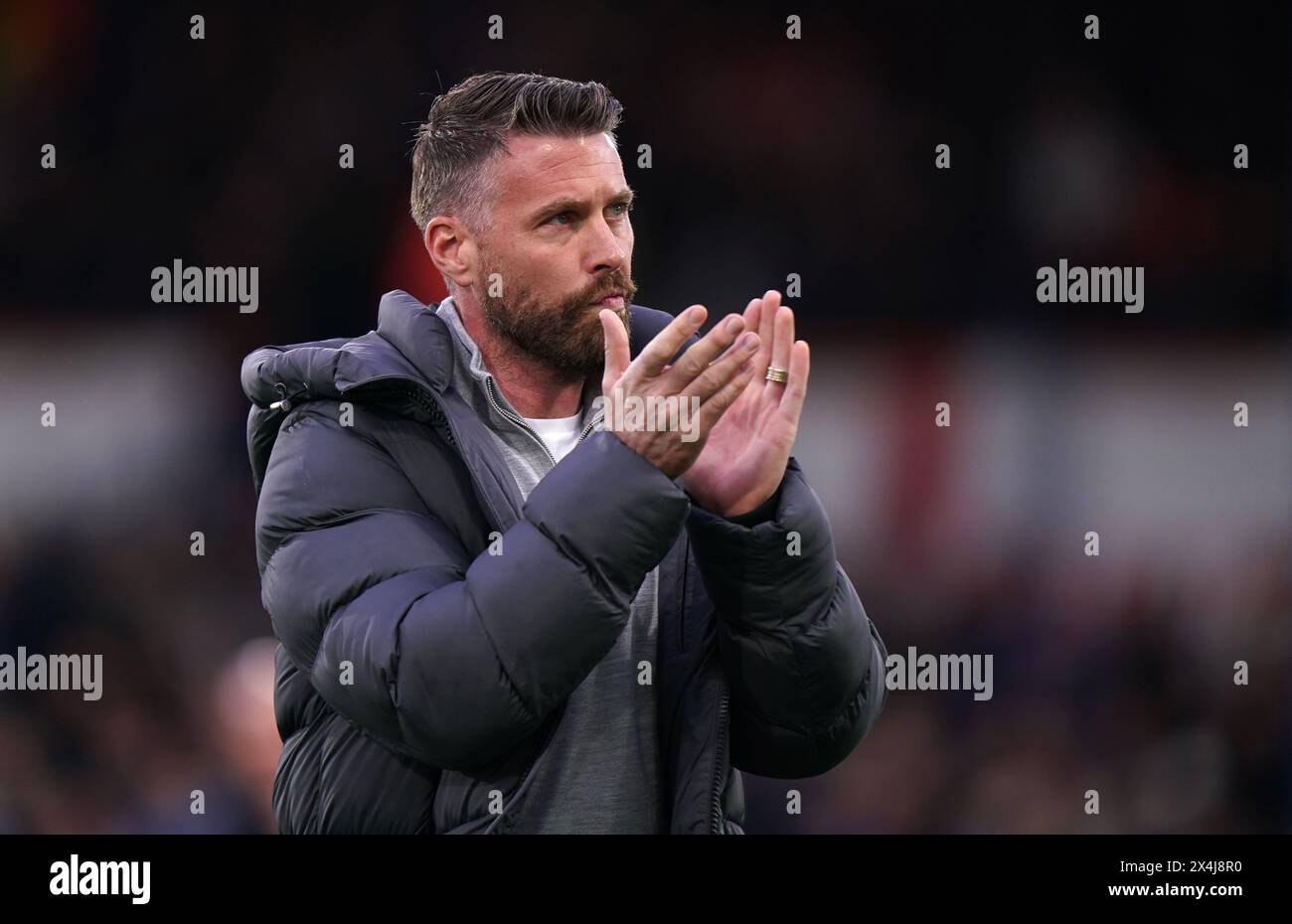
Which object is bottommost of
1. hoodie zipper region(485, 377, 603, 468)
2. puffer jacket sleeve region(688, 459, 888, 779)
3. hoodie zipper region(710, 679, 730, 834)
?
hoodie zipper region(710, 679, 730, 834)

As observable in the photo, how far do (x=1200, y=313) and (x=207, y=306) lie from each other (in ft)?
8.16

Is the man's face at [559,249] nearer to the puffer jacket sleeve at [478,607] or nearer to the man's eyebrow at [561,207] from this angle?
the man's eyebrow at [561,207]

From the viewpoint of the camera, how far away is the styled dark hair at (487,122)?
1.91 meters

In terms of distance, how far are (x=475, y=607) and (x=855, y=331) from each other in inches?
97.4

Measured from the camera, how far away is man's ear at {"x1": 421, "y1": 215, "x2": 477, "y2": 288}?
1954 mm

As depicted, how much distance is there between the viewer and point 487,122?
6.33ft

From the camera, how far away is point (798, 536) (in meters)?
1.65

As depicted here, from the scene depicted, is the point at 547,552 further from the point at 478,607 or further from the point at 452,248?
the point at 452,248

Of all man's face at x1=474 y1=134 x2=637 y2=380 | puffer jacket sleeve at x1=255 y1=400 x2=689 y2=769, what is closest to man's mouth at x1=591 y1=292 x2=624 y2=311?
man's face at x1=474 y1=134 x2=637 y2=380

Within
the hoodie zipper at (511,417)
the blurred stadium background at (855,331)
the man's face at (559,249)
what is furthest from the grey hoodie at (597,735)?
the blurred stadium background at (855,331)

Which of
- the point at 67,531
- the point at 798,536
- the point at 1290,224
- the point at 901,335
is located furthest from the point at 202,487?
the point at 1290,224

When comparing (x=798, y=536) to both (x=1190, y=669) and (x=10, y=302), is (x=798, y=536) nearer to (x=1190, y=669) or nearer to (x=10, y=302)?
(x=1190, y=669)

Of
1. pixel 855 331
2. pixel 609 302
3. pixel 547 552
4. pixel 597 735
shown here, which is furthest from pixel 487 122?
pixel 855 331

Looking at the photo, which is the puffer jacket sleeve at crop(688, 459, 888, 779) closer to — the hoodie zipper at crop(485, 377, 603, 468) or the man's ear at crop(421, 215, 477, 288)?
the hoodie zipper at crop(485, 377, 603, 468)
